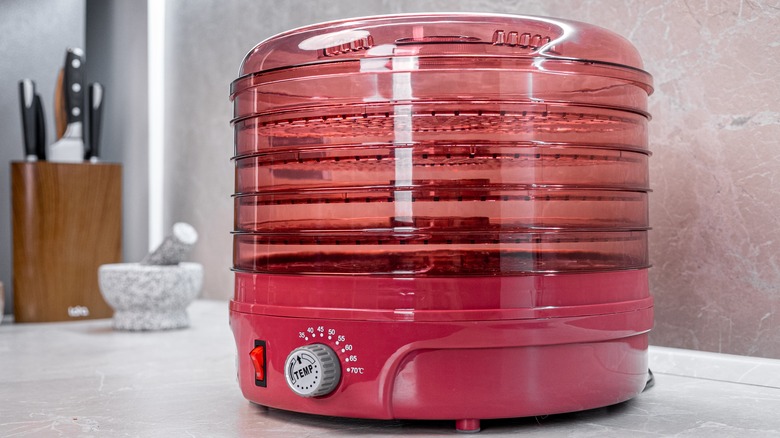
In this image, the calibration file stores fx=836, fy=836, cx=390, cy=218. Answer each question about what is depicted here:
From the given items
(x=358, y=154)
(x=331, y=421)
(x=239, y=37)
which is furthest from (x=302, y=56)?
(x=239, y=37)

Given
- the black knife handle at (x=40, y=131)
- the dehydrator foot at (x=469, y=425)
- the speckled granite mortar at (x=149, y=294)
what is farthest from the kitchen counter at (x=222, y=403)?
the black knife handle at (x=40, y=131)

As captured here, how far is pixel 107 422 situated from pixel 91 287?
120 cm

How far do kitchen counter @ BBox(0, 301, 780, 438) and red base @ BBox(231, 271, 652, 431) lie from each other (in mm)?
34

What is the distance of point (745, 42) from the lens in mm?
1128

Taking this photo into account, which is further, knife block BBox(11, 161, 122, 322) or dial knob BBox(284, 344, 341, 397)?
knife block BBox(11, 161, 122, 322)

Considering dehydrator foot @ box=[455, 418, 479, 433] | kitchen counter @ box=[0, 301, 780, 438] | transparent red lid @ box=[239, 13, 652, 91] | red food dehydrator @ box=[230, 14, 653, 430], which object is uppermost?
transparent red lid @ box=[239, 13, 652, 91]

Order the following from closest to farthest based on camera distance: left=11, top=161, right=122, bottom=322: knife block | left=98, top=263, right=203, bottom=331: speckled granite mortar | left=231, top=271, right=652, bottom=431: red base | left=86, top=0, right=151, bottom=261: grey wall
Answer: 1. left=231, top=271, right=652, bottom=431: red base
2. left=98, top=263, right=203, bottom=331: speckled granite mortar
3. left=11, top=161, right=122, bottom=322: knife block
4. left=86, top=0, right=151, bottom=261: grey wall

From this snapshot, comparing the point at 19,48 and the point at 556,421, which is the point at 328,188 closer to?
the point at 556,421

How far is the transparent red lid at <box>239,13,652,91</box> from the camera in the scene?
838 millimetres

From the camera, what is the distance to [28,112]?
6.44 ft

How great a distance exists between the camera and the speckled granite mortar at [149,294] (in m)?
1.74

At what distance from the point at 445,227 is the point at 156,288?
1066mm

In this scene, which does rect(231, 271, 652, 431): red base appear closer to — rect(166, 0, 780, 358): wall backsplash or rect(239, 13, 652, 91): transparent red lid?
rect(239, 13, 652, 91): transparent red lid

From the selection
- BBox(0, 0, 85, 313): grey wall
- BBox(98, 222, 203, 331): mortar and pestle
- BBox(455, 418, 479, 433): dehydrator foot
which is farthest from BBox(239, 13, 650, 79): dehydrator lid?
BBox(0, 0, 85, 313): grey wall
